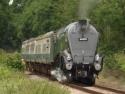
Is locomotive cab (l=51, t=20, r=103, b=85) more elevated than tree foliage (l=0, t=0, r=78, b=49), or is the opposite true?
tree foliage (l=0, t=0, r=78, b=49)

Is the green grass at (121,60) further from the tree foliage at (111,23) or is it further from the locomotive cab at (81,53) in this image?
the locomotive cab at (81,53)

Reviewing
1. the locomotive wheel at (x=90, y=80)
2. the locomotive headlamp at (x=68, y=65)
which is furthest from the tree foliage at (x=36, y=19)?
the locomotive headlamp at (x=68, y=65)

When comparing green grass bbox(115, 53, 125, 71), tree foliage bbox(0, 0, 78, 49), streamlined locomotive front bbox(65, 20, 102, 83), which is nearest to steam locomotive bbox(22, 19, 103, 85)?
streamlined locomotive front bbox(65, 20, 102, 83)

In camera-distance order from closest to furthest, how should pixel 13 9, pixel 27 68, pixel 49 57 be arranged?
pixel 49 57 < pixel 27 68 < pixel 13 9

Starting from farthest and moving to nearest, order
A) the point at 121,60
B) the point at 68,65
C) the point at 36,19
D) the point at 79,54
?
1. the point at 36,19
2. the point at 121,60
3. the point at 79,54
4. the point at 68,65

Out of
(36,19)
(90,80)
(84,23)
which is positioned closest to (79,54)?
(90,80)

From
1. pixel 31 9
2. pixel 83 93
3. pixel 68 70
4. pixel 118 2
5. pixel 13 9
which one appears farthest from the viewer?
pixel 13 9

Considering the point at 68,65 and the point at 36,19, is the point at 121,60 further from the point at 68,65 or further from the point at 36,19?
the point at 36,19

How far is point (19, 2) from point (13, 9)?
1914 millimetres

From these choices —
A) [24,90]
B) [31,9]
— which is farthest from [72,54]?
[31,9]

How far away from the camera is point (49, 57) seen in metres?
29.6

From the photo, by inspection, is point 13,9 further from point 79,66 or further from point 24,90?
point 24,90

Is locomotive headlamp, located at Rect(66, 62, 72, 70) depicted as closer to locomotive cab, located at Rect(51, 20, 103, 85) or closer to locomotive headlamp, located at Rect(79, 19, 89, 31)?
locomotive cab, located at Rect(51, 20, 103, 85)

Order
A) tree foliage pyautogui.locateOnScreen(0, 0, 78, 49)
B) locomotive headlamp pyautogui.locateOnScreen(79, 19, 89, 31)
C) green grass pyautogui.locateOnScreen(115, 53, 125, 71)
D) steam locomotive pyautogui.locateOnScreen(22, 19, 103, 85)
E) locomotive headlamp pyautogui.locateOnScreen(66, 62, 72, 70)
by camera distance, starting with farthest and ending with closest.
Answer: tree foliage pyautogui.locateOnScreen(0, 0, 78, 49) < green grass pyautogui.locateOnScreen(115, 53, 125, 71) < locomotive headlamp pyautogui.locateOnScreen(79, 19, 89, 31) < steam locomotive pyautogui.locateOnScreen(22, 19, 103, 85) < locomotive headlamp pyautogui.locateOnScreen(66, 62, 72, 70)
